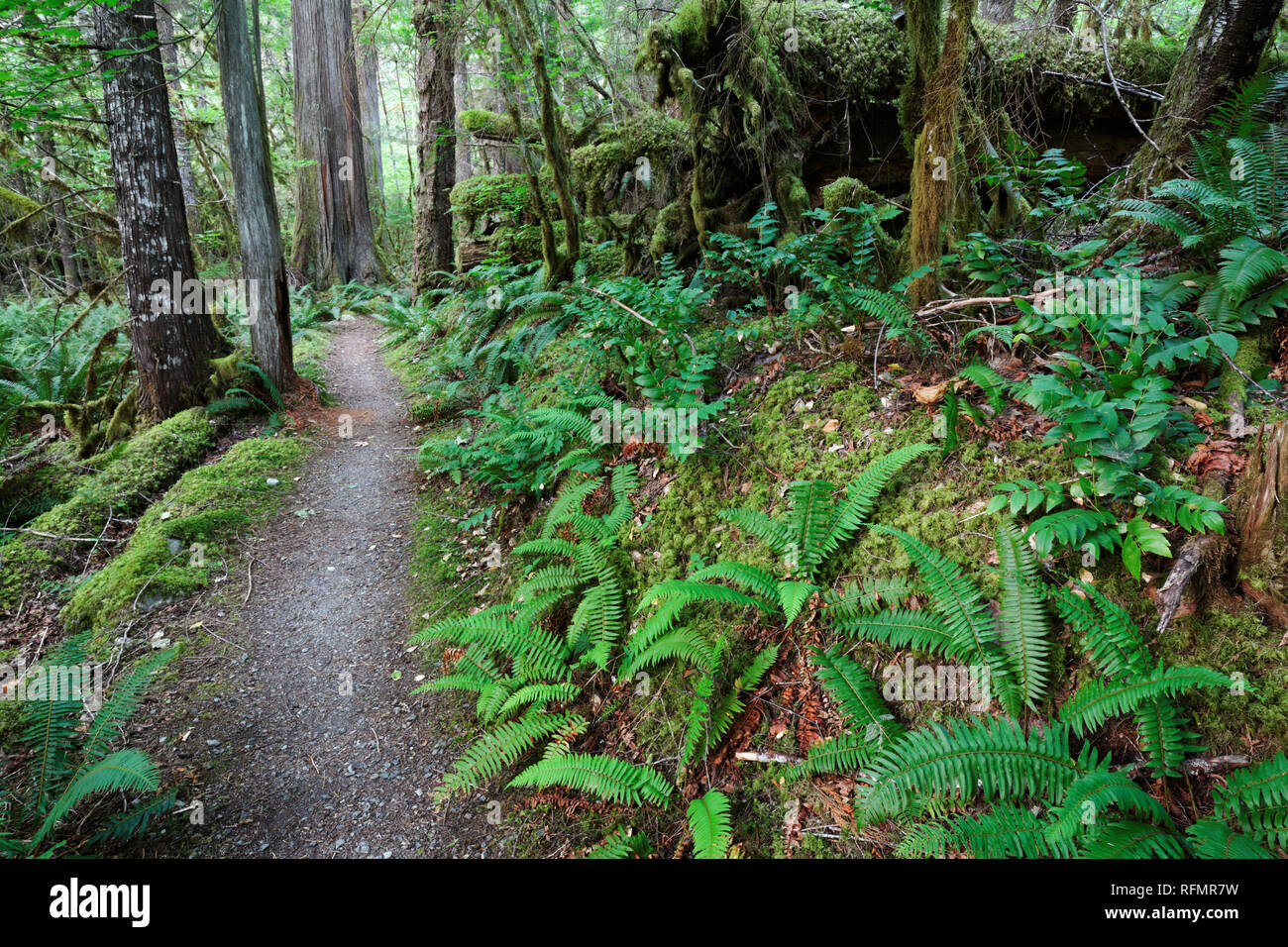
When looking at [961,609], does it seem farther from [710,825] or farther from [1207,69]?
[1207,69]

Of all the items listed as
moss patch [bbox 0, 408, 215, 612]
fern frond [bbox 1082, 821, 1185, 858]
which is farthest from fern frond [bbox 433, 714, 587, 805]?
moss patch [bbox 0, 408, 215, 612]

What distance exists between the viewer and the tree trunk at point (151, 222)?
6.39 meters

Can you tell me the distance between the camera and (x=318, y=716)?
406 centimetres

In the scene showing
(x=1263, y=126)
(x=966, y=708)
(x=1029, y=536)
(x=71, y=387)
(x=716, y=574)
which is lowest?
(x=966, y=708)

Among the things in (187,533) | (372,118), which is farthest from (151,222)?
(372,118)

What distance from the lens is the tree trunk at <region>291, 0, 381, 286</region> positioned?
1541cm

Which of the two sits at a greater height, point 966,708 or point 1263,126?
point 1263,126

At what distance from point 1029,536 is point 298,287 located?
18.1 meters

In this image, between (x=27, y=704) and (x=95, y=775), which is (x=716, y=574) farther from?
(x=27, y=704)

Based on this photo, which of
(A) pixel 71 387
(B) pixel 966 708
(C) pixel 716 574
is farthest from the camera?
(A) pixel 71 387

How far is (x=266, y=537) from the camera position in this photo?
5.84m

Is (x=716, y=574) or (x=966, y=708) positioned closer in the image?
(x=966, y=708)
